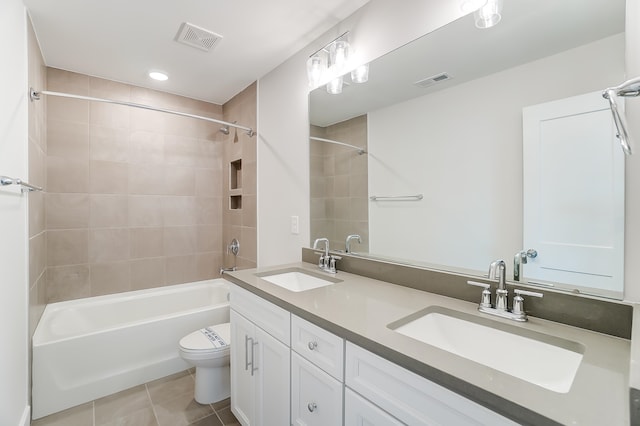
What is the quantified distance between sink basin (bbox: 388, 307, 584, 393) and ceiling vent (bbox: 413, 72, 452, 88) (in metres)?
1.02

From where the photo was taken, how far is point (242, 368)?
1567 mm

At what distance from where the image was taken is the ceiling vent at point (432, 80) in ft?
4.42

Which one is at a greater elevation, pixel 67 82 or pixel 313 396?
pixel 67 82

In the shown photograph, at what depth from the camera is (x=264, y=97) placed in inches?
98.6

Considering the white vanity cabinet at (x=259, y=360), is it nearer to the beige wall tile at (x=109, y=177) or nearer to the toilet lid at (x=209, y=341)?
the toilet lid at (x=209, y=341)

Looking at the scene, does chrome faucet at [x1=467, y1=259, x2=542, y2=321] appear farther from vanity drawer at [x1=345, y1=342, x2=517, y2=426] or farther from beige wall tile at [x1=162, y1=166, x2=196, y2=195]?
beige wall tile at [x1=162, y1=166, x2=196, y2=195]

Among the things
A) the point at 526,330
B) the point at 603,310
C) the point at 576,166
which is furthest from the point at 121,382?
the point at 576,166

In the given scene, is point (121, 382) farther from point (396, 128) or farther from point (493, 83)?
point (493, 83)

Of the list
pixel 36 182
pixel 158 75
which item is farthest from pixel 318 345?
pixel 158 75

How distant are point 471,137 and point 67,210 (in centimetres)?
297

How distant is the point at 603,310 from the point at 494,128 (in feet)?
2.37

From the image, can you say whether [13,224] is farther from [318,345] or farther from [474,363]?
[474,363]

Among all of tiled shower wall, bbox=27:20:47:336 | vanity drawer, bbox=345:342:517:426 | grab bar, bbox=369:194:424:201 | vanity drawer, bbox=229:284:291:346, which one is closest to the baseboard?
tiled shower wall, bbox=27:20:47:336

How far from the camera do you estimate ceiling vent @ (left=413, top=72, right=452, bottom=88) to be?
1.35 meters
